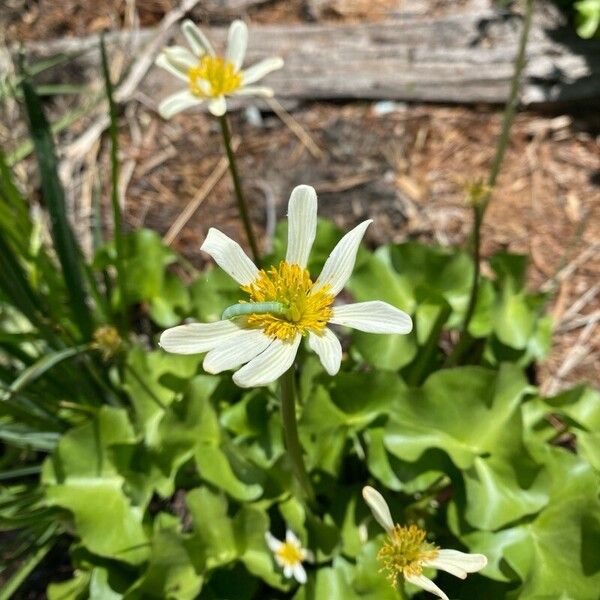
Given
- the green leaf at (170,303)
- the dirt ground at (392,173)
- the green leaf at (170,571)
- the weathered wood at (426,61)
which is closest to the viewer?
the green leaf at (170,571)

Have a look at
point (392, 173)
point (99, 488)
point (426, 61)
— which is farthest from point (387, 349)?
point (426, 61)

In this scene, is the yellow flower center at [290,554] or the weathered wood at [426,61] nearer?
the yellow flower center at [290,554]

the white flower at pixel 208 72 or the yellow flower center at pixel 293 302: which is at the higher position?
the white flower at pixel 208 72

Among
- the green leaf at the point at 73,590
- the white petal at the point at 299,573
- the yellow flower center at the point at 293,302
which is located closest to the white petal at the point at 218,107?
the yellow flower center at the point at 293,302

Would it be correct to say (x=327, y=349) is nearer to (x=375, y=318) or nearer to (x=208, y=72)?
(x=375, y=318)

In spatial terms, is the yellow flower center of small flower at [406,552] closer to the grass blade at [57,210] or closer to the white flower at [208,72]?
the white flower at [208,72]

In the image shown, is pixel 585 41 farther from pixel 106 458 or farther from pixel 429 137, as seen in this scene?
pixel 106 458

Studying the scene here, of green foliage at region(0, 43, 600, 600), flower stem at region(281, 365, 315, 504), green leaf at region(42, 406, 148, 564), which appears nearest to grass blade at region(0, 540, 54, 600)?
green foliage at region(0, 43, 600, 600)

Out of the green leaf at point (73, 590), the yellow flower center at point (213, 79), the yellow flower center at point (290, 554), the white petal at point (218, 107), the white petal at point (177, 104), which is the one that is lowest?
the green leaf at point (73, 590)

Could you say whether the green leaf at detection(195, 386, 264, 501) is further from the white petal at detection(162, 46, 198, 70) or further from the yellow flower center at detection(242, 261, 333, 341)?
the white petal at detection(162, 46, 198, 70)
